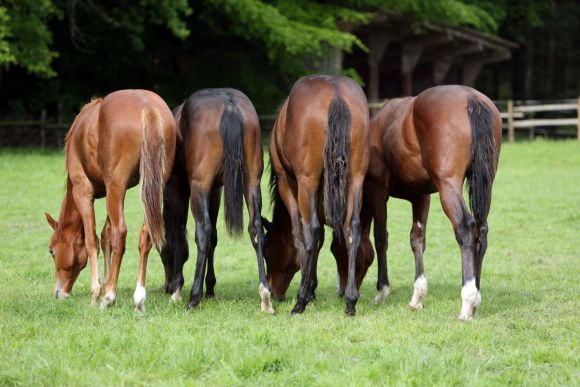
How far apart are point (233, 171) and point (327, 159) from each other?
0.91 meters

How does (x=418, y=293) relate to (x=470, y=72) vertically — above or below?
above

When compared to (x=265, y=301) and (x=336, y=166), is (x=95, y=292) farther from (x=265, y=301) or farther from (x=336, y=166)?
(x=336, y=166)

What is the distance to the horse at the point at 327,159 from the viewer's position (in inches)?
291

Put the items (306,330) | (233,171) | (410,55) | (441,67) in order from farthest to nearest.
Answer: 1. (441,67)
2. (410,55)
3. (233,171)
4. (306,330)

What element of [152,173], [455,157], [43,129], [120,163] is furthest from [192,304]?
[43,129]

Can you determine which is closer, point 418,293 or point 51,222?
point 418,293

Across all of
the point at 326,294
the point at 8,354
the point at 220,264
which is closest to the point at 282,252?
the point at 326,294

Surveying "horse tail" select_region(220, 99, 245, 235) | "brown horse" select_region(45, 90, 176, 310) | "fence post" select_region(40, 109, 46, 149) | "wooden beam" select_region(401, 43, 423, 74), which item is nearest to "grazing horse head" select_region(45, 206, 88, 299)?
"brown horse" select_region(45, 90, 176, 310)

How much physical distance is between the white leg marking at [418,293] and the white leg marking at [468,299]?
2.44 feet

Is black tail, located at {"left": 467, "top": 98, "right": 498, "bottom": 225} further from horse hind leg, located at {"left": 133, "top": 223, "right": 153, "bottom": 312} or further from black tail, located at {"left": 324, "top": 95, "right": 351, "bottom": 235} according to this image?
horse hind leg, located at {"left": 133, "top": 223, "right": 153, "bottom": 312}

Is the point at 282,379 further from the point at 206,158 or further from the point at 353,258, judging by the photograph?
the point at 206,158

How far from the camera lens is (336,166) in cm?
737

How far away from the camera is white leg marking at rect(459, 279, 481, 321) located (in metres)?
6.90

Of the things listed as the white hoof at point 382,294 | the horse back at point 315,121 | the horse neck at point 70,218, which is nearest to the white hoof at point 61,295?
the horse neck at point 70,218
